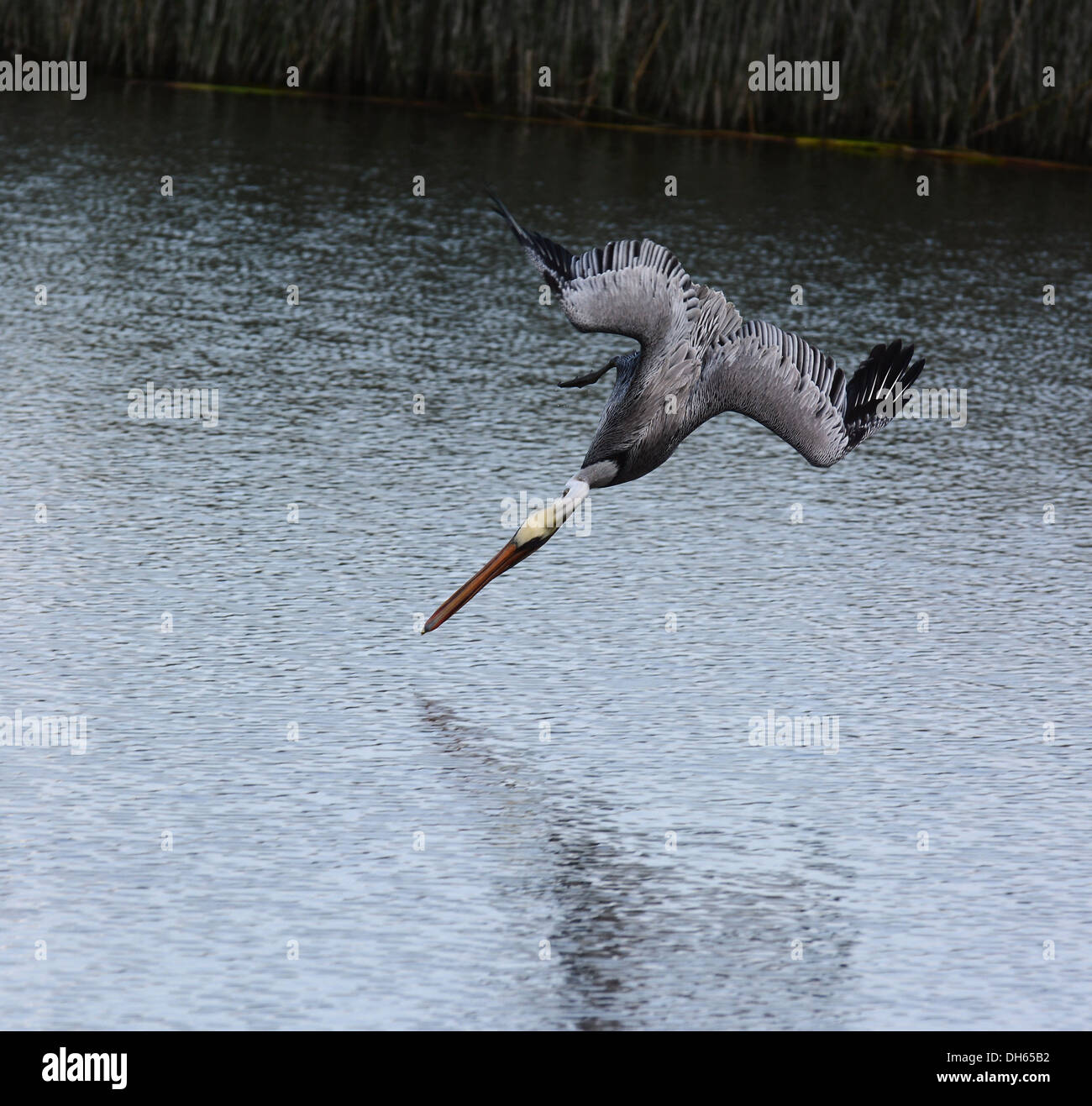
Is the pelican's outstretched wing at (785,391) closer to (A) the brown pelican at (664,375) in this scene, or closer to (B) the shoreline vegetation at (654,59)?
(A) the brown pelican at (664,375)

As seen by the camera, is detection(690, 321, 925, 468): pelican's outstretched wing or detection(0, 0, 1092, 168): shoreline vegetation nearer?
detection(690, 321, 925, 468): pelican's outstretched wing

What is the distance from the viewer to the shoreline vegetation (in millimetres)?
13375

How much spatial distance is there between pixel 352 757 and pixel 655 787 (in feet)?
2.18

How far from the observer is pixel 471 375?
8375 mm

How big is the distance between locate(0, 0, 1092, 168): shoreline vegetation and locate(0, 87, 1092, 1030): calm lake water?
126 inches

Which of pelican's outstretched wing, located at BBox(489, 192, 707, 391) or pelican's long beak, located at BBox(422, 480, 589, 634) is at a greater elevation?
pelican's outstretched wing, located at BBox(489, 192, 707, 391)

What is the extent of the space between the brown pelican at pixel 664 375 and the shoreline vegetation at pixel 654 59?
874cm

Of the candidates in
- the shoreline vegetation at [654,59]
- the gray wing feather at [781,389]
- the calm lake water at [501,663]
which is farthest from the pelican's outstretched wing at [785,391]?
the shoreline vegetation at [654,59]

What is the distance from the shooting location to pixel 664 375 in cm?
484

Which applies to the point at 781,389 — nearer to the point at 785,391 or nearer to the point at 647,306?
the point at 785,391

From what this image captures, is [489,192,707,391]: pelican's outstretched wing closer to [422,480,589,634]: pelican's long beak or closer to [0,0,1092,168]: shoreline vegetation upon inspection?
[422,480,589,634]: pelican's long beak

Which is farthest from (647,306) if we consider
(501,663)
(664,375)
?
(501,663)

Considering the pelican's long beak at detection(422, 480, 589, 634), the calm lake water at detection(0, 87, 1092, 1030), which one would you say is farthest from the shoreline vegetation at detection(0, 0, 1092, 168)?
the pelican's long beak at detection(422, 480, 589, 634)

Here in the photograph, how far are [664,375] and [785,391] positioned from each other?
1.16 ft
